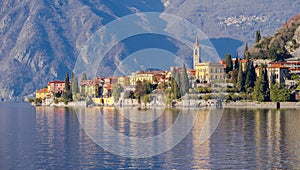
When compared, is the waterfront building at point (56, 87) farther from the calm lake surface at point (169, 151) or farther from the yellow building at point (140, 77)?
the calm lake surface at point (169, 151)

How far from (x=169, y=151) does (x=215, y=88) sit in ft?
221

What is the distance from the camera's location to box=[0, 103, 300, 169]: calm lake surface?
52.3 metres

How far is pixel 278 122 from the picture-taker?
8000cm

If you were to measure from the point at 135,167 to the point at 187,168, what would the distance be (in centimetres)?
276

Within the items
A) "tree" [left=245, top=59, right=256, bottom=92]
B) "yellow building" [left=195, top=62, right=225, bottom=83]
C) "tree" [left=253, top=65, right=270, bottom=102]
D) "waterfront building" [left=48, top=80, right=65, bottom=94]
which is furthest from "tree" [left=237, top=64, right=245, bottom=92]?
"waterfront building" [left=48, top=80, right=65, bottom=94]

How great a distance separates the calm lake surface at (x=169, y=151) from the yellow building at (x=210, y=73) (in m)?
48.3

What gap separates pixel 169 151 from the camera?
189 feet

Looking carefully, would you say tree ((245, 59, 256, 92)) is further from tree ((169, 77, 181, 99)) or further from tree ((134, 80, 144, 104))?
tree ((134, 80, 144, 104))

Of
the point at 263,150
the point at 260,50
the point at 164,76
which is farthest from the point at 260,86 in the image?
the point at 263,150

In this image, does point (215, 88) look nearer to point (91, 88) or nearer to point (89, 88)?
point (91, 88)

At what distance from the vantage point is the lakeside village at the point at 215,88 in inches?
4569

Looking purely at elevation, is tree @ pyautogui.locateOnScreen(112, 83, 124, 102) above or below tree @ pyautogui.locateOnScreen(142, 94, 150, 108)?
above

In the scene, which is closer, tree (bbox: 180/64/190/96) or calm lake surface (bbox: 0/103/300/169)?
calm lake surface (bbox: 0/103/300/169)

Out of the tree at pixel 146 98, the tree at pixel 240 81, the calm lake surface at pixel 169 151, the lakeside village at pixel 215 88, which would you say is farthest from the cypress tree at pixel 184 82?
the calm lake surface at pixel 169 151
